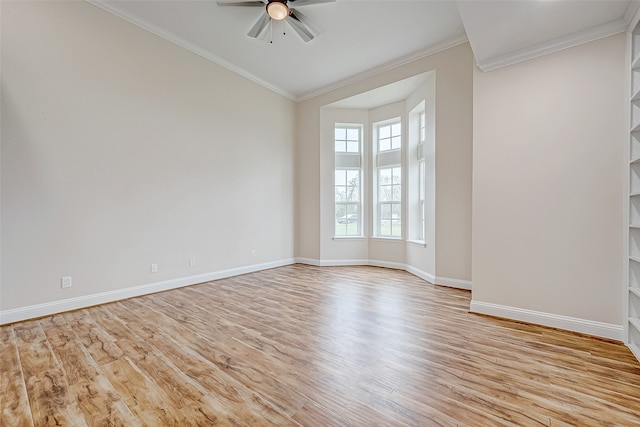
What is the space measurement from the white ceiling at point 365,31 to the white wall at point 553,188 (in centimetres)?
23

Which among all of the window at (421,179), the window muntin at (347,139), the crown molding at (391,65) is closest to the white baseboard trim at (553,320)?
the window at (421,179)

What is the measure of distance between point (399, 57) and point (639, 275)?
13.1 feet

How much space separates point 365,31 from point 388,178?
105 inches

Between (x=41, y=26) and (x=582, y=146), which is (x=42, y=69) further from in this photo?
(x=582, y=146)

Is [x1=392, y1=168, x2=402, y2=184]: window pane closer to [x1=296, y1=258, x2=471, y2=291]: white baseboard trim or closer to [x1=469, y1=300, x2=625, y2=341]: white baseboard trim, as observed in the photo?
[x1=296, y1=258, x2=471, y2=291]: white baseboard trim

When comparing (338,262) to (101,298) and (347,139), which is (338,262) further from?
(101,298)

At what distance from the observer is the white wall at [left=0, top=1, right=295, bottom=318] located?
2740mm

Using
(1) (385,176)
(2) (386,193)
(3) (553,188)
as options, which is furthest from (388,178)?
(3) (553,188)

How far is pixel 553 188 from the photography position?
259cm

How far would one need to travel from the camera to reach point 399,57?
441cm

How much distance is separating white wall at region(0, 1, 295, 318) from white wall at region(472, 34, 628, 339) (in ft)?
12.3

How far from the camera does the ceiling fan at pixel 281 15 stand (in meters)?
3.06

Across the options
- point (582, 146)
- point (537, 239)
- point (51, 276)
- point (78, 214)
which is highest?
point (582, 146)

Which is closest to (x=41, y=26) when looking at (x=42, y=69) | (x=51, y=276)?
(x=42, y=69)
